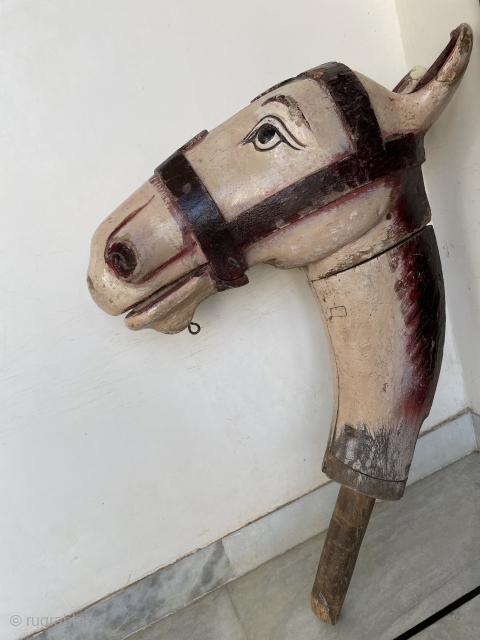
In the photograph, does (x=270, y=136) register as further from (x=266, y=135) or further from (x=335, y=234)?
(x=335, y=234)

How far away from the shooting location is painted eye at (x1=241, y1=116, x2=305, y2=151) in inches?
24.2

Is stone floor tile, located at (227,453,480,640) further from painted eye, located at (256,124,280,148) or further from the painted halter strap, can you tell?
painted eye, located at (256,124,280,148)

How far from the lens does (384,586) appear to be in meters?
0.86

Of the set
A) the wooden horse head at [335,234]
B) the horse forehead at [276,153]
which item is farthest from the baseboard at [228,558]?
the horse forehead at [276,153]

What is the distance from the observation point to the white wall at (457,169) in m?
0.80

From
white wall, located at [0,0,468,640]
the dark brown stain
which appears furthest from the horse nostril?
the dark brown stain

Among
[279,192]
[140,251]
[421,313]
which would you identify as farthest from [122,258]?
[421,313]

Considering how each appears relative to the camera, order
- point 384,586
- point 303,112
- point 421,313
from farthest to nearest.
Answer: point 384,586 → point 421,313 → point 303,112

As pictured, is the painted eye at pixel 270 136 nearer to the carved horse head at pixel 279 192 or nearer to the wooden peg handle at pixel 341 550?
the carved horse head at pixel 279 192

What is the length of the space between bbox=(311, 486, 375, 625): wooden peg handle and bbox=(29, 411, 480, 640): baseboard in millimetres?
187

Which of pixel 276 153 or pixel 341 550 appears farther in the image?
pixel 341 550

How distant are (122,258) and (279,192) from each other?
23cm

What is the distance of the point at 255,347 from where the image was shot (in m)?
0.96

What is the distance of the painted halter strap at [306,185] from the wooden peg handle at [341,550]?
0.46m
